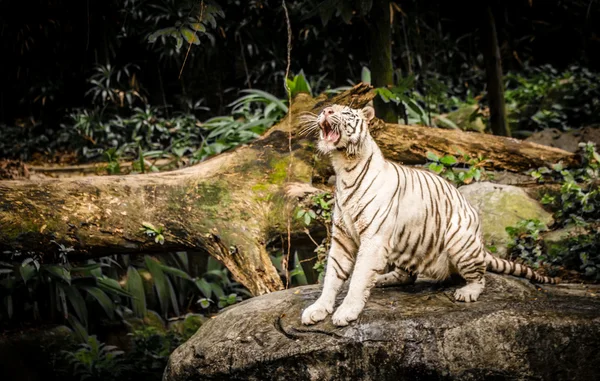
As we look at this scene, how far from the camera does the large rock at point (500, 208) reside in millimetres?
5531

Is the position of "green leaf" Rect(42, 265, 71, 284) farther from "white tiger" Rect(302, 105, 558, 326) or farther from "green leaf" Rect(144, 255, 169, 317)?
"white tiger" Rect(302, 105, 558, 326)

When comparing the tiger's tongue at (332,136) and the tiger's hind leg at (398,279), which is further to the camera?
the tiger's hind leg at (398,279)

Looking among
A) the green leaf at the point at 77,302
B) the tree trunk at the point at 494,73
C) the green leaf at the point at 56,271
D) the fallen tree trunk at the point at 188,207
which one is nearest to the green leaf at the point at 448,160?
the fallen tree trunk at the point at 188,207

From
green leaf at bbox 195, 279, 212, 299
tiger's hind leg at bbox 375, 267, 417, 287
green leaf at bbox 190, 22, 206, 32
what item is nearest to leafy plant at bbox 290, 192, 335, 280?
tiger's hind leg at bbox 375, 267, 417, 287

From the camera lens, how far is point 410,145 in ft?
18.6

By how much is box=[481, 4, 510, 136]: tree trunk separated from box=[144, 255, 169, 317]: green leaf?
4488 millimetres

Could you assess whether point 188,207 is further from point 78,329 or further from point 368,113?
point 78,329

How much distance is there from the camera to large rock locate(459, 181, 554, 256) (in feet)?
18.1

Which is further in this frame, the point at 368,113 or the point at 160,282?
the point at 160,282

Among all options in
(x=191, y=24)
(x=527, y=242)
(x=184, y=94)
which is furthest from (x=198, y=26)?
(x=184, y=94)

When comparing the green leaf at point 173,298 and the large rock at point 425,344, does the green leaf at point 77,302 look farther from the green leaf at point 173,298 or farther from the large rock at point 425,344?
the large rock at point 425,344

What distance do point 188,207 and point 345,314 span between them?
79.0 inches

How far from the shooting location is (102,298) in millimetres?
6656

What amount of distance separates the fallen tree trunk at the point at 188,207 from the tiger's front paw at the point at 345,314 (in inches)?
50.1
